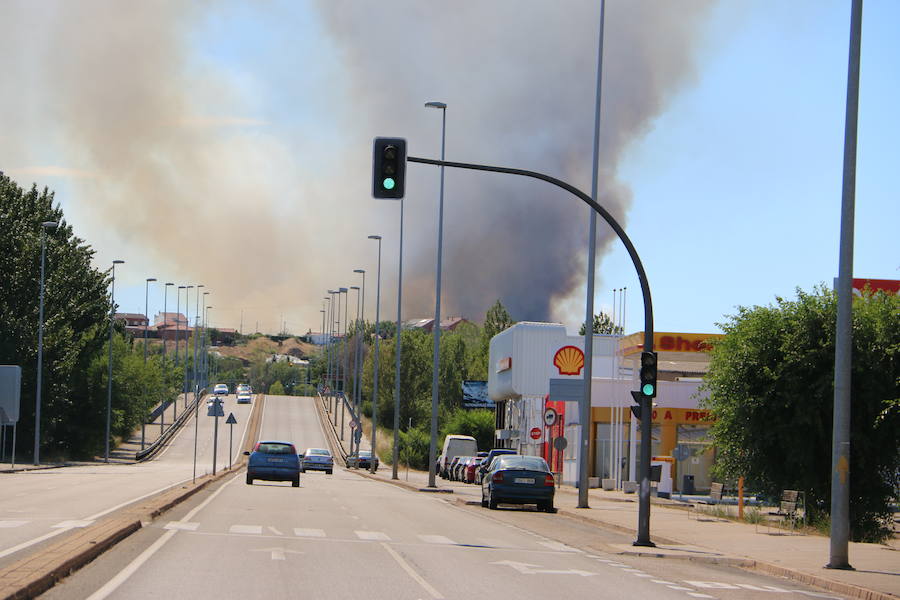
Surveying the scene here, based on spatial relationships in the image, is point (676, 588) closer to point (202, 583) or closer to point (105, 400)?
point (202, 583)

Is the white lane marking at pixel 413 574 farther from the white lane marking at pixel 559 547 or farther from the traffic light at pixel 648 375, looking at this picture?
the traffic light at pixel 648 375

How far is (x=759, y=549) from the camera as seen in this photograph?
21484 mm

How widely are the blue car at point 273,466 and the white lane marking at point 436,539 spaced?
65.7 feet

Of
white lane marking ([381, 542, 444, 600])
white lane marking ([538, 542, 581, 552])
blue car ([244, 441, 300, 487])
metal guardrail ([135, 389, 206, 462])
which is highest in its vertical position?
white lane marking ([381, 542, 444, 600])

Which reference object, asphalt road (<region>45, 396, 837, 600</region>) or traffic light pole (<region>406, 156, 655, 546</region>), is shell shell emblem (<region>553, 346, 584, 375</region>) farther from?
traffic light pole (<region>406, 156, 655, 546</region>)

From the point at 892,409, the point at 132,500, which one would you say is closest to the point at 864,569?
the point at 892,409

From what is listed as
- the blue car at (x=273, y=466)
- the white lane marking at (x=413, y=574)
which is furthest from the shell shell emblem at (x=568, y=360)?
the white lane marking at (x=413, y=574)

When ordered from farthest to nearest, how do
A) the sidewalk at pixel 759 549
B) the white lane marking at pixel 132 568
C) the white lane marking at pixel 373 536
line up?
the white lane marking at pixel 373 536 < the sidewalk at pixel 759 549 < the white lane marking at pixel 132 568

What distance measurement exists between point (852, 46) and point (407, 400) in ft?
375

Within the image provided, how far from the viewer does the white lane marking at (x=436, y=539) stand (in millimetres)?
20062

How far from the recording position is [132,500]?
1081 inches

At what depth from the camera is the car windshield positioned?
1296 inches

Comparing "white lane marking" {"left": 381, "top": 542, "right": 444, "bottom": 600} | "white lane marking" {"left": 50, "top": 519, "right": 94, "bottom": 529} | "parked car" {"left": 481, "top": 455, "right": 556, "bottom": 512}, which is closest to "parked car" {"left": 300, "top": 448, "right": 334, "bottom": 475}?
"parked car" {"left": 481, "top": 455, "right": 556, "bottom": 512}

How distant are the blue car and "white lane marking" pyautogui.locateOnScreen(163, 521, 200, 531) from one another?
63.7 ft
